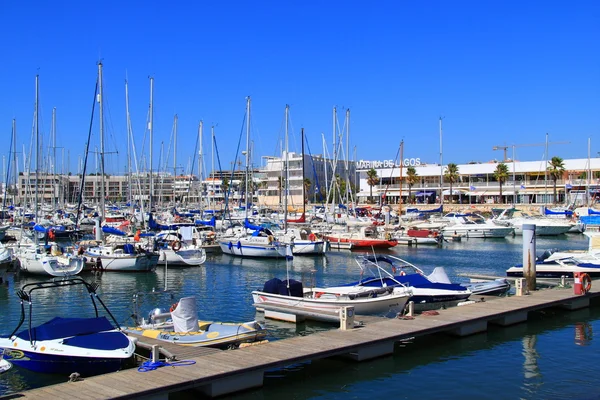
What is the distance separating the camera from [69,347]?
56.6 feet

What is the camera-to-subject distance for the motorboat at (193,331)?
19.2 meters

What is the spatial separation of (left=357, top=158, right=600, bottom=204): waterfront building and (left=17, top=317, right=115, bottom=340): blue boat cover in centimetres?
7977

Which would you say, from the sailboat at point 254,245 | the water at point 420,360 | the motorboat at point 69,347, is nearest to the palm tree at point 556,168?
the sailboat at point 254,245

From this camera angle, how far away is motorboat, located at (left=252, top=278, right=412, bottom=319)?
24.6 m

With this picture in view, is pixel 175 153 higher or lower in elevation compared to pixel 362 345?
higher

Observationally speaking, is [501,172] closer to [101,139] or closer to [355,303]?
[101,139]

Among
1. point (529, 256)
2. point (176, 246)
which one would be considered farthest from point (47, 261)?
point (529, 256)

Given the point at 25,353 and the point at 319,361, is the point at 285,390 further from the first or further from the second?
the point at 25,353

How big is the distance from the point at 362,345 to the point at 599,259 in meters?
23.2

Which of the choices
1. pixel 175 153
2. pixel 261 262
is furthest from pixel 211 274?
pixel 175 153

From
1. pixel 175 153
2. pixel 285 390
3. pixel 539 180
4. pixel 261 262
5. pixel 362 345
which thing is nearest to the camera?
pixel 285 390

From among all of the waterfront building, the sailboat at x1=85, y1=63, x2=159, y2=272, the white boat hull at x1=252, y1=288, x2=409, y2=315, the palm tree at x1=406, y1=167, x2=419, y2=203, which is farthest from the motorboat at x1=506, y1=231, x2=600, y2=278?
the palm tree at x1=406, y1=167, x2=419, y2=203

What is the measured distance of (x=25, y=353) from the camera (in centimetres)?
1800

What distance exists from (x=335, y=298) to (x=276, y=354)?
8616 millimetres
